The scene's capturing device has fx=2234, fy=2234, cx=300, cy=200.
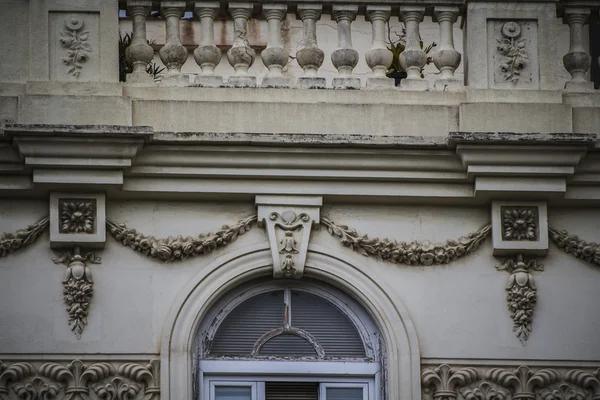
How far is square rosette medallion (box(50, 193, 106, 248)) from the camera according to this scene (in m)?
16.4

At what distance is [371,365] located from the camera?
16.5 metres

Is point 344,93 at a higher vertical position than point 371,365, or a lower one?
higher

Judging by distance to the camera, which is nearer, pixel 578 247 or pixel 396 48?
pixel 578 247

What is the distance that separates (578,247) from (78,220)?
3.71 m

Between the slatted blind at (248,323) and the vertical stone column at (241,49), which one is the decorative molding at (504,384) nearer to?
the slatted blind at (248,323)

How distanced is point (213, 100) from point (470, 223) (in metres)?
2.13

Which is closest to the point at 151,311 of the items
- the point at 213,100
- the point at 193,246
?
the point at 193,246

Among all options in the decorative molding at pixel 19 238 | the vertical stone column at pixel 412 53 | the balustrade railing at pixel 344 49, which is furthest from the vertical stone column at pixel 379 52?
the decorative molding at pixel 19 238

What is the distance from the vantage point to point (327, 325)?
16625 millimetres

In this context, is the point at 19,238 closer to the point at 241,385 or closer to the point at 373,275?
the point at 241,385

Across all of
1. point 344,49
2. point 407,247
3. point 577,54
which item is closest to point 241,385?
point 407,247

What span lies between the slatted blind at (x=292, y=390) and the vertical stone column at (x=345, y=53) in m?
2.26

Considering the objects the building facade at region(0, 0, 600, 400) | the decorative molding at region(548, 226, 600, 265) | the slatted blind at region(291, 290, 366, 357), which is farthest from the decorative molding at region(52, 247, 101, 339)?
the decorative molding at region(548, 226, 600, 265)

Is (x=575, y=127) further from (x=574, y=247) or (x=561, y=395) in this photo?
(x=561, y=395)
